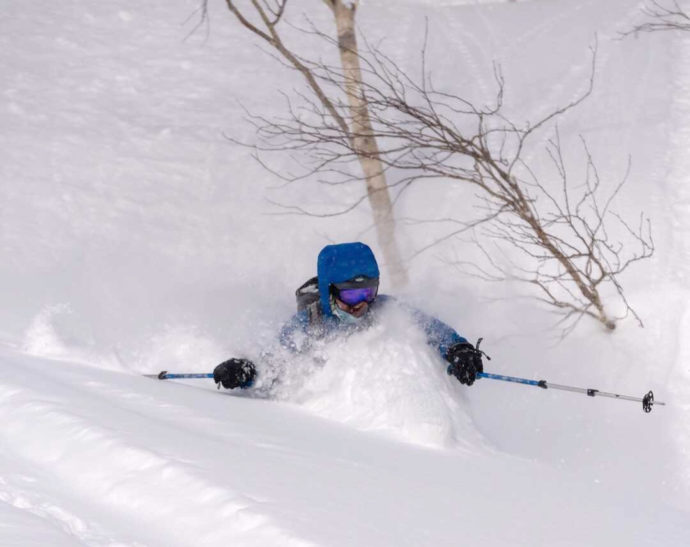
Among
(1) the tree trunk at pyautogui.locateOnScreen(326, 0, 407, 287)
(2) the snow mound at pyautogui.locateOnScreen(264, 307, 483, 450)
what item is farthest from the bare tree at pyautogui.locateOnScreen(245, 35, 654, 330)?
(2) the snow mound at pyautogui.locateOnScreen(264, 307, 483, 450)

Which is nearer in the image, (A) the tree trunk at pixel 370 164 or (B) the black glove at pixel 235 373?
(B) the black glove at pixel 235 373

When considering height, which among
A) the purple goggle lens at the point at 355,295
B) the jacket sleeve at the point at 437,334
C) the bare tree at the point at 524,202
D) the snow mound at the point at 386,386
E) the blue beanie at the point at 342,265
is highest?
the bare tree at the point at 524,202

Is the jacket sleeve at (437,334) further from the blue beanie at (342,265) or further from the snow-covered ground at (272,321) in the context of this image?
the blue beanie at (342,265)

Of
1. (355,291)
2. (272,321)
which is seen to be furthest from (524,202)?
(272,321)

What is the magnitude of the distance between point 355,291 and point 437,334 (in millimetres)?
634

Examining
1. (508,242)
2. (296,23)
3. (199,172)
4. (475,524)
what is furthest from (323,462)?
(296,23)

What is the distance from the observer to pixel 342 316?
17.2 ft

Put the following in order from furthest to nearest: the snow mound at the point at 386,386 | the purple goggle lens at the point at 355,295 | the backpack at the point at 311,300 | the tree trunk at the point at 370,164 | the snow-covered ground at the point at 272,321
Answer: the tree trunk at the point at 370,164
the backpack at the point at 311,300
the purple goggle lens at the point at 355,295
the snow mound at the point at 386,386
the snow-covered ground at the point at 272,321

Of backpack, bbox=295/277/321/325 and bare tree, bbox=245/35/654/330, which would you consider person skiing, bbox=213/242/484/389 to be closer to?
backpack, bbox=295/277/321/325

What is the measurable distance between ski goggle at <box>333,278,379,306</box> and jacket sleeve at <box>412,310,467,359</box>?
41 centimetres

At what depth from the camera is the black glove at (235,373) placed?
5043 mm

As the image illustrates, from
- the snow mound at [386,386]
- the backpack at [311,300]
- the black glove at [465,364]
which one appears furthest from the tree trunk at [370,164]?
the black glove at [465,364]

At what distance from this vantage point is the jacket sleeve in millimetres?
5363

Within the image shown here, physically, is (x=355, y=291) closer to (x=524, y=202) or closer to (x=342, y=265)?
(x=342, y=265)
